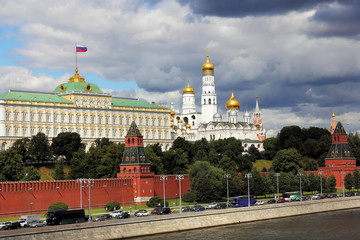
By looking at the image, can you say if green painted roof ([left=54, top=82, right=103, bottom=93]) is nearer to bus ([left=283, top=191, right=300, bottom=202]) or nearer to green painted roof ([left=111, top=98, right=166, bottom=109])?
green painted roof ([left=111, top=98, right=166, bottom=109])

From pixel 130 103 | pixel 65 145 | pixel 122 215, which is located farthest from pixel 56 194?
pixel 130 103

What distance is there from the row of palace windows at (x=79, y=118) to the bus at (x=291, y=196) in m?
59.2

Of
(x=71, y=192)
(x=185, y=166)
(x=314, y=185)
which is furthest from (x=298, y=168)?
(x=71, y=192)

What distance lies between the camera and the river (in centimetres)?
6712

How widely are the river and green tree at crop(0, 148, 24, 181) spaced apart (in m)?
44.3

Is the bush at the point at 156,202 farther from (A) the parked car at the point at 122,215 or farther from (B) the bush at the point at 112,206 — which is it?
(A) the parked car at the point at 122,215

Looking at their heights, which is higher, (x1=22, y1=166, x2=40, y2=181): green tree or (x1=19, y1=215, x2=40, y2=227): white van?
(x1=22, y1=166, x2=40, y2=181): green tree

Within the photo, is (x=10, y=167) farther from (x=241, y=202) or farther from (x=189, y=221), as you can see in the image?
(x=189, y=221)

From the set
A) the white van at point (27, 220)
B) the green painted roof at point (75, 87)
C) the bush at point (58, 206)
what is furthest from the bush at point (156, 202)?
the green painted roof at point (75, 87)

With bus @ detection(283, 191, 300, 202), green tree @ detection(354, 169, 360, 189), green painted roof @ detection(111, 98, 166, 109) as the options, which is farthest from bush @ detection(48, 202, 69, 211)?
green painted roof @ detection(111, 98, 166, 109)

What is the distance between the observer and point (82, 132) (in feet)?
509

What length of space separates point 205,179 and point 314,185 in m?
25.7

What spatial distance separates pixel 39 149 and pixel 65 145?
18.5 ft

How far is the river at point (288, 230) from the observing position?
220 feet
